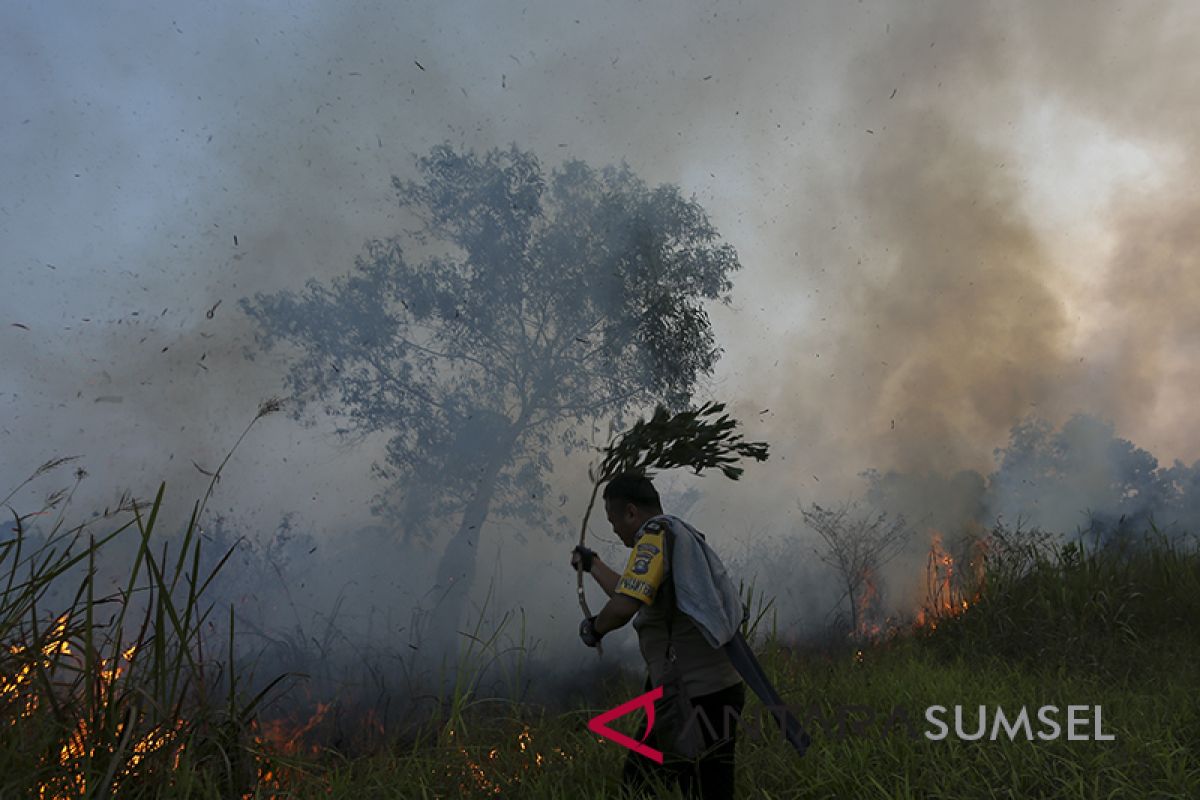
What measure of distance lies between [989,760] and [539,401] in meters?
12.9

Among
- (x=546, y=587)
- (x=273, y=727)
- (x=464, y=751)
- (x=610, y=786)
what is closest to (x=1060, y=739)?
(x=610, y=786)

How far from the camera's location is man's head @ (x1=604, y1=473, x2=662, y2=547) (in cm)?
393

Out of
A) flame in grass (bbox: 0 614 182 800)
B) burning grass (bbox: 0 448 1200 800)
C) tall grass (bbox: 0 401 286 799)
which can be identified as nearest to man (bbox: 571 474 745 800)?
burning grass (bbox: 0 448 1200 800)

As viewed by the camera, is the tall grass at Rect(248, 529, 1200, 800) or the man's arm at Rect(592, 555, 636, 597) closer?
the man's arm at Rect(592, 555, 636, 597)

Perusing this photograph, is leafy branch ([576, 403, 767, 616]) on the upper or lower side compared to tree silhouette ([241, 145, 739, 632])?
lower

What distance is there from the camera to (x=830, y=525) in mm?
13445

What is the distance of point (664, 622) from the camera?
3.66m

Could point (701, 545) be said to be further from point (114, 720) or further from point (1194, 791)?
point (1194, 791)

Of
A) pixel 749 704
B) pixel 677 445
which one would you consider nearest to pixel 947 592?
pixel 749 704

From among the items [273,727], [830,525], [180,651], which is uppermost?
[830,525]

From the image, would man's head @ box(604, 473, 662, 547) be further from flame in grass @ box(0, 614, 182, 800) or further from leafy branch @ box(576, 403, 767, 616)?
flame in grass @ box(0, 614, 182, 800)

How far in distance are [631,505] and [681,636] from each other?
27.5 inches

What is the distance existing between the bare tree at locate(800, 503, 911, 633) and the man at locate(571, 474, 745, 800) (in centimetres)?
986

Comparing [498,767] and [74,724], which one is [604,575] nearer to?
[498,767]
